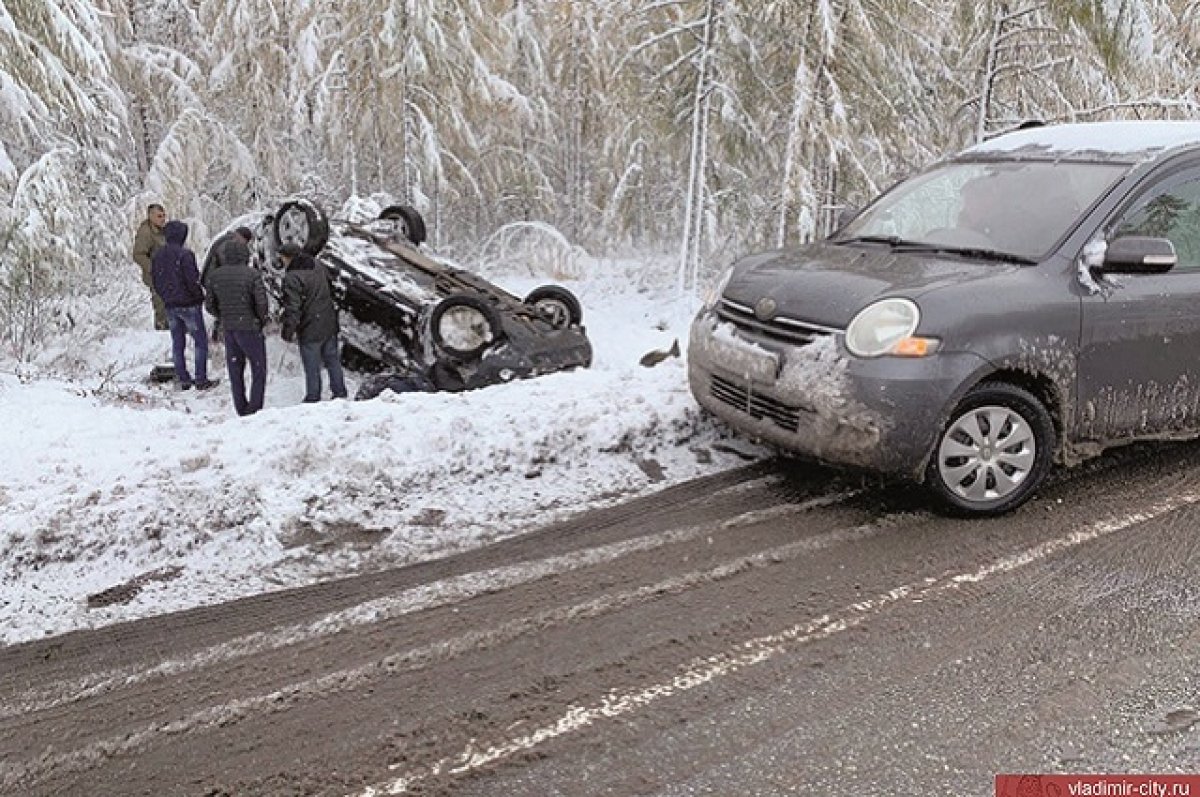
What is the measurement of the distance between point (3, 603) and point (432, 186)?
15.2m

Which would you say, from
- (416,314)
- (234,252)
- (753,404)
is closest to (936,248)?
(753,404)

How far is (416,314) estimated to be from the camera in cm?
852

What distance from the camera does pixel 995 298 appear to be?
14.6ft

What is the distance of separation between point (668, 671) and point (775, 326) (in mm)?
2273

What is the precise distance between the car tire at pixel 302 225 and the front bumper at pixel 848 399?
5.43 m

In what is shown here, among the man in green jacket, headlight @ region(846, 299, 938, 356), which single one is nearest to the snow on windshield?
headlight @ region(846, 299, 938, 356)

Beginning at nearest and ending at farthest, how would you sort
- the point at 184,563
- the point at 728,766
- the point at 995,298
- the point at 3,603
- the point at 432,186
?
the point at 728,766 < the point at 3,603 < the point at 184,563 < the point at 995,298 < the point at 432,186

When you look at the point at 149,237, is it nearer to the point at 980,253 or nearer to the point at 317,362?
the point at 317,362

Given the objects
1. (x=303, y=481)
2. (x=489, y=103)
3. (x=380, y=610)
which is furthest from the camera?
(x=489, y=103)

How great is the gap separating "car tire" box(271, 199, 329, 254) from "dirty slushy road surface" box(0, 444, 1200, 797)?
5520 mm

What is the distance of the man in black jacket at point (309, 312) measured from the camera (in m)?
8.11

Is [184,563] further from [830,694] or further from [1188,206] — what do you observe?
[1188,206]

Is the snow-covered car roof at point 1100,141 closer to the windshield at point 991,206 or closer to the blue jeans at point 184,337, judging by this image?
the windshield at point 991,206

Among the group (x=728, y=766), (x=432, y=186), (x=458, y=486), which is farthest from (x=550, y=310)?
(x=432, y=186)
